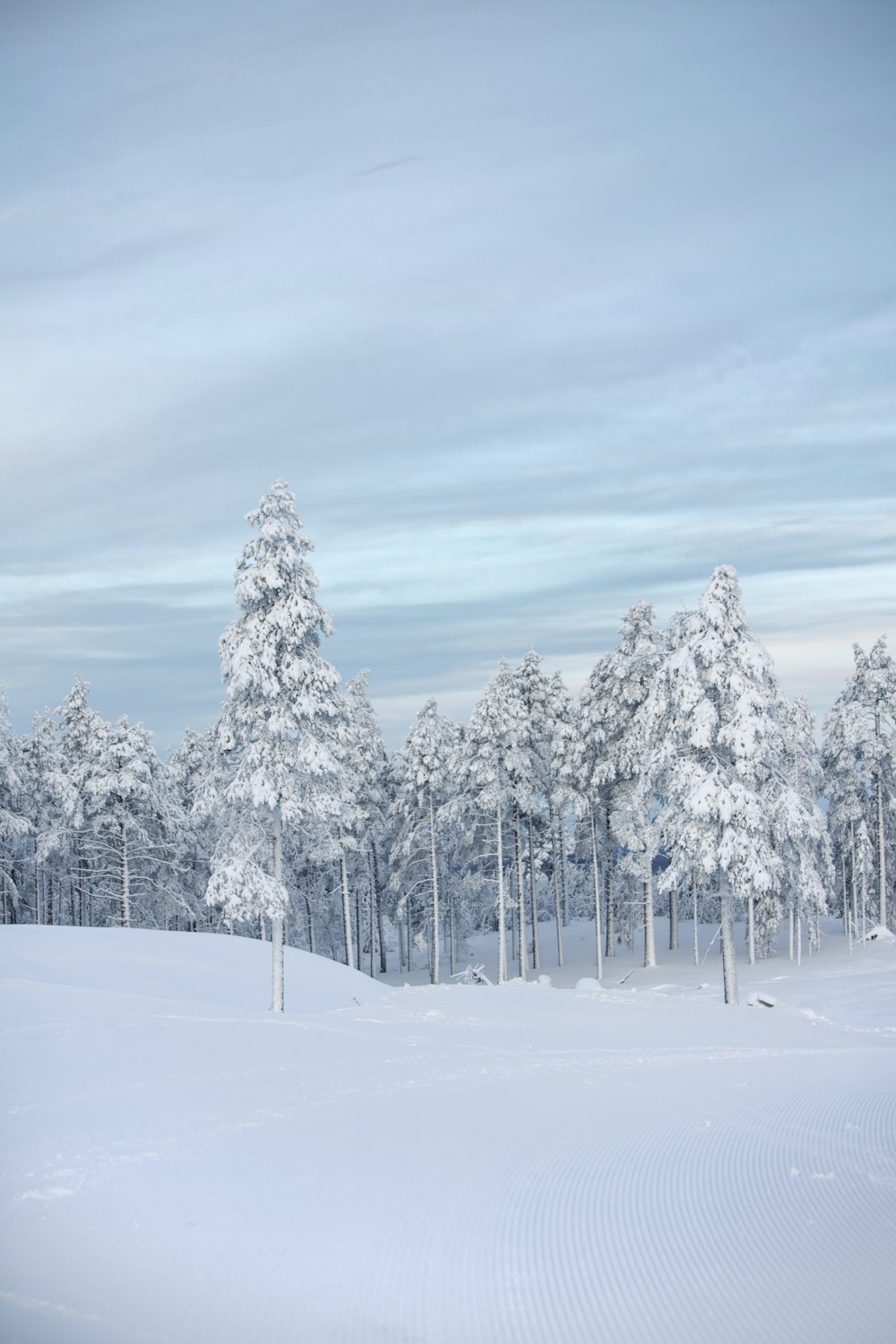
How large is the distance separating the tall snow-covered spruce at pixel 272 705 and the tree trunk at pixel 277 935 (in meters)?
0.03

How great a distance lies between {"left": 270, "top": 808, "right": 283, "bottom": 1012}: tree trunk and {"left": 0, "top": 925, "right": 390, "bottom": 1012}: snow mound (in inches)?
76.1

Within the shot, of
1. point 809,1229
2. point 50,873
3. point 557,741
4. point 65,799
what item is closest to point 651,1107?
point 809,1229

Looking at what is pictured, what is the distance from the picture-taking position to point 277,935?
21531 millimetres

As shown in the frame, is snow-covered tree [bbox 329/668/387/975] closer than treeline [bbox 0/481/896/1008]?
No

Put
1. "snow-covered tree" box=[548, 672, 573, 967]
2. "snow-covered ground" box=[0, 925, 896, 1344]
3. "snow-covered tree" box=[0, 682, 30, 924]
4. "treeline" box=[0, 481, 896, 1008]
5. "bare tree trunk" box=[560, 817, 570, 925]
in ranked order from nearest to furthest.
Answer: "snow-covered ground" box=[0, 925, 896, 1344] → "treeline" box=[0, 481, 896, 1008] → "snow-covered tree" box=[0, 682, 30, 924] → "snow-covered tree" box=[548, 672, 573, 967] → "bare tree trunk" box=[560, 817, 570, 925]

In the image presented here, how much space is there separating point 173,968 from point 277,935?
6497 mm

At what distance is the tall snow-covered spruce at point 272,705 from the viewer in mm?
21156

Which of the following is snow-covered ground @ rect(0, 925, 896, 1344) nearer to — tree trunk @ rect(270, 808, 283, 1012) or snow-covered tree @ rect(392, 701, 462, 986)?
tree trunk @ rect(270, 808, 283, 1012)

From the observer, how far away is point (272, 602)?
21.8 m

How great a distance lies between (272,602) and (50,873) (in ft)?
106

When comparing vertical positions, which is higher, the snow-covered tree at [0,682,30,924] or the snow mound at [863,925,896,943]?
the snow-covered tree at [0,682,30,924]

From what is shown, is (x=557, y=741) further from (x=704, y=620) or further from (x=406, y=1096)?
(x=406, y=1096)

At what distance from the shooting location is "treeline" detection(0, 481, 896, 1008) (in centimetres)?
2173

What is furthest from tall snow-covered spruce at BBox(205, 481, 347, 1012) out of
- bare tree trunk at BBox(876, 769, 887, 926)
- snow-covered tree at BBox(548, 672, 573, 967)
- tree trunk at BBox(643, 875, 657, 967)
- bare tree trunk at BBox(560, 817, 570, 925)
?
bare tree trunk at BBox(876, 769, 887, 926)
